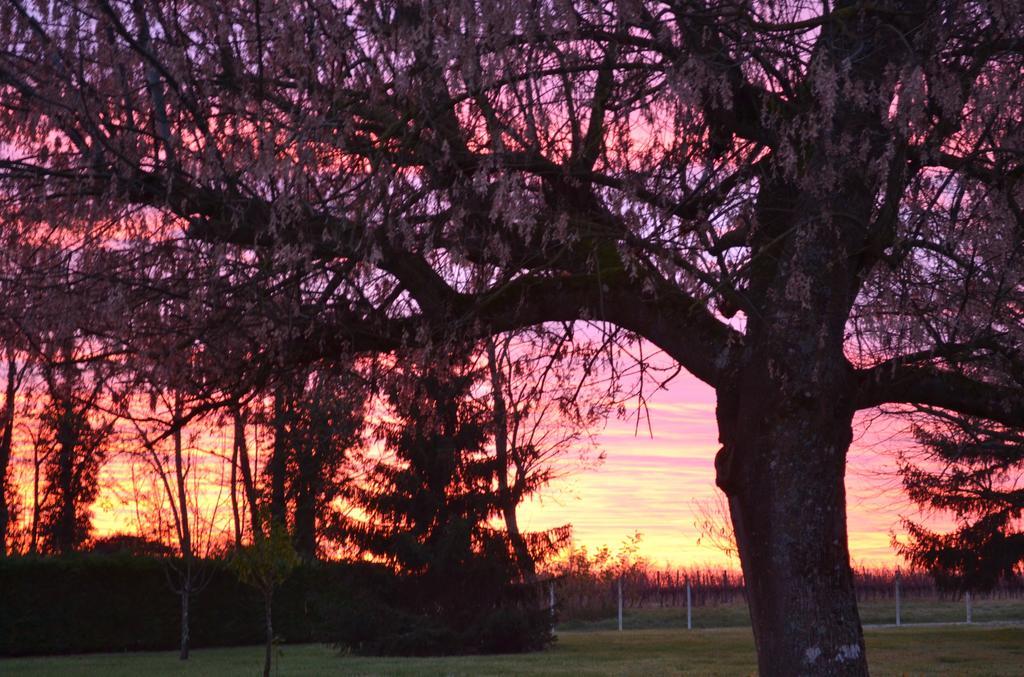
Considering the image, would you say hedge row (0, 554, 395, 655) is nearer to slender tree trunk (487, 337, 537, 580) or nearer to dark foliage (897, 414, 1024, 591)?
slender tree trunk (487, 337, 537, 580)

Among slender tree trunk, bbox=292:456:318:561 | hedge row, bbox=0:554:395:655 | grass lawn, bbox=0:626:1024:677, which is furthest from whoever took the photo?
slender tree trunk, bbox=292:456:318:561

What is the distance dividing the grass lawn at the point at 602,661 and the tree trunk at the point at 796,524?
11456mm

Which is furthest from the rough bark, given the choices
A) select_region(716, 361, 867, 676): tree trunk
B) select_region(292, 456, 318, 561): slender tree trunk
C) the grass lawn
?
select_region(292, 456, 318, 561): slender tree trunk

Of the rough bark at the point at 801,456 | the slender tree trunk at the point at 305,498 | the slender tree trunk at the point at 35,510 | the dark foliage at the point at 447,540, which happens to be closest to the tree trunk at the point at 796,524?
the rough bark at the point at 801,456

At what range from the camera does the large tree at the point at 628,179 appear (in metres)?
6.65

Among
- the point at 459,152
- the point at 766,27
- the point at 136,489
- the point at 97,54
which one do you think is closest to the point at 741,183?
the point at 766,27

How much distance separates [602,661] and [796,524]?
15961 millimetres

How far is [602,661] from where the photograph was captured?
22469 millimetres

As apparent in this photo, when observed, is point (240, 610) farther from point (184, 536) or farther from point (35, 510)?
point (35, 510)

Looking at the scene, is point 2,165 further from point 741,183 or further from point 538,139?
point 741,183

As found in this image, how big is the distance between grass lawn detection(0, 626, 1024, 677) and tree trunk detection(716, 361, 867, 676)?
37.6ft

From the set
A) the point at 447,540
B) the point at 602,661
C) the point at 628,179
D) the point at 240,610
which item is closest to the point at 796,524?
the point at 628,179

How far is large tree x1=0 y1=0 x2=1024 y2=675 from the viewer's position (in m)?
6.65

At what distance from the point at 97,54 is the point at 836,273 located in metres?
4.75
